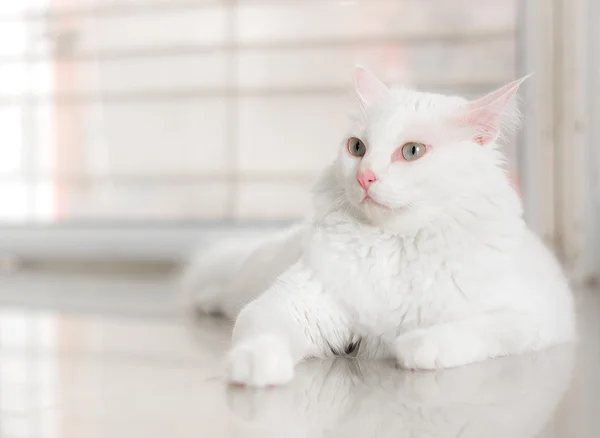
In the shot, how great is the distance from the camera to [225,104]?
341 centimetres

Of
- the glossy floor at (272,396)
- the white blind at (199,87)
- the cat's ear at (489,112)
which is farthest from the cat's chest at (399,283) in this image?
the white blind at (199,87)

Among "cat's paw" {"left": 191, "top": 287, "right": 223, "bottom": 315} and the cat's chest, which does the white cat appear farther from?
"cat's paw" {"left": 191, "top": 287, "right": 223, "bottom": 315}

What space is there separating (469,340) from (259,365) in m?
0.39

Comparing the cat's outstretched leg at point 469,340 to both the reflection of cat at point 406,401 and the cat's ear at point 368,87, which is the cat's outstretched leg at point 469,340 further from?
the cat's ear at point 368,87

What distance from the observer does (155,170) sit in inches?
139

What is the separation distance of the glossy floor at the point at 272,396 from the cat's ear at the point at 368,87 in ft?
1.73

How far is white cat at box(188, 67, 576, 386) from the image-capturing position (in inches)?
52.2

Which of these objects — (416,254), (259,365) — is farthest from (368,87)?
(259,365)

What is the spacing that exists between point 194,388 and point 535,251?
0.79 m

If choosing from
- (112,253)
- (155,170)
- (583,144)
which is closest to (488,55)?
(583,144)

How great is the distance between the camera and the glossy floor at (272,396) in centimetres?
101

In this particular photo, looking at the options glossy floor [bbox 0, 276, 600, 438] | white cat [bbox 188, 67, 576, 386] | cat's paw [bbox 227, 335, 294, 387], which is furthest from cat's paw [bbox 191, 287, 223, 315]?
cat's paw [bbox 227, 335, 294, 387]

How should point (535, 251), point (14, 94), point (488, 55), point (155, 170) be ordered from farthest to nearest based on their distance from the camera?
1. point (14, 94)
2. point (155, 170)
3. point (488, 55)
4. point (535, 251)

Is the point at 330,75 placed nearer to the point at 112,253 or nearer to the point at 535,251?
the point at 112,253
